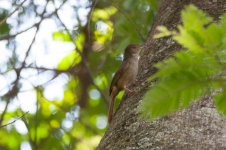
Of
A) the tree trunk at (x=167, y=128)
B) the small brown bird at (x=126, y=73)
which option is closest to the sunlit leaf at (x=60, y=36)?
the small brown bird at (x=126, y=73)

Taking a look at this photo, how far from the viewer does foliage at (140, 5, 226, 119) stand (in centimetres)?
163

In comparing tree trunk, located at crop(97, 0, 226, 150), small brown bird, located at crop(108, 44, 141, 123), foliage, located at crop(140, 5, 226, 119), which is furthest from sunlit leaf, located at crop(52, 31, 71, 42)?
foliage, located at crop(140, 5, 226, 119)

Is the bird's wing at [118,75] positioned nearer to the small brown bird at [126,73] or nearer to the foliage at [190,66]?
the small brown bird at [126,73]

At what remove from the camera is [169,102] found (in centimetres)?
175

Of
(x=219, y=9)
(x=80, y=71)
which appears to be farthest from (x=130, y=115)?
(x=80, y=71)

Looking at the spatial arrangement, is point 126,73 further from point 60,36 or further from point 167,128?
point 167,128

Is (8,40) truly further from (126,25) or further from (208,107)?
(208,107)

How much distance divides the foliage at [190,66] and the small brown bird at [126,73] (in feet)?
10.7

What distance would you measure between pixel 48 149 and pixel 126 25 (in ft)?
4.87

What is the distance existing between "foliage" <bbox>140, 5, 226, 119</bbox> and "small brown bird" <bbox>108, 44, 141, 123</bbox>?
3.26 meters

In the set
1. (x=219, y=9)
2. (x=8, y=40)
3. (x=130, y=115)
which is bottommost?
(x=130, y=115)

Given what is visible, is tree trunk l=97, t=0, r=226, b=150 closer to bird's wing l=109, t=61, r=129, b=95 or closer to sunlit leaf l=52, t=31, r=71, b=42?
bird's wing l=109, t=61, r=129, b=95

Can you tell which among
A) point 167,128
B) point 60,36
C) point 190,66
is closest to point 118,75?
point 60,36

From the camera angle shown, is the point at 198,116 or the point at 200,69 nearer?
the point at 200,69
